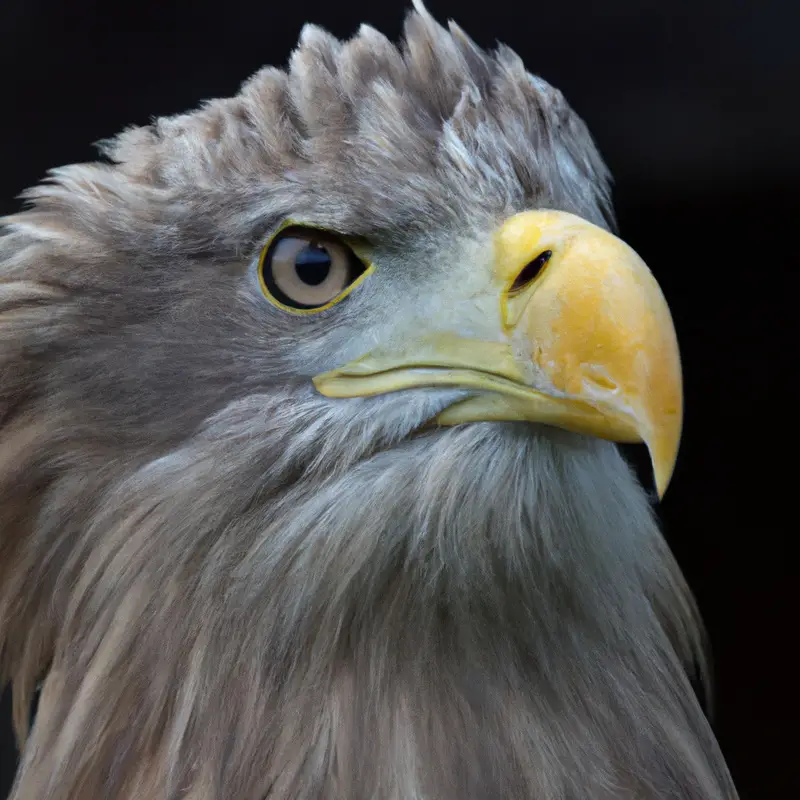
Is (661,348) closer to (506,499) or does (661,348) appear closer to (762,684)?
(506,499)

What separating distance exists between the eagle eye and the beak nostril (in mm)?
177

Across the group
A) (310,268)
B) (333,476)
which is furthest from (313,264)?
(333,476)

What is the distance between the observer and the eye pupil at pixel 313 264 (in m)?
1.01

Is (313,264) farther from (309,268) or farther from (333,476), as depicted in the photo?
(333,476)

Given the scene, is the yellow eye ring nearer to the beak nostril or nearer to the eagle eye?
the eagle eye

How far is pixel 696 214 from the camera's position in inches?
100

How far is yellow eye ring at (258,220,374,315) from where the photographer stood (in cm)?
101

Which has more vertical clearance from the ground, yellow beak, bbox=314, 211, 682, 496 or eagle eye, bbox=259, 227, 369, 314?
eagle eye, bbox=259, 227, 369, 314

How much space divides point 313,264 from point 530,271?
245mm

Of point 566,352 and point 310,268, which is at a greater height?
point 310,268

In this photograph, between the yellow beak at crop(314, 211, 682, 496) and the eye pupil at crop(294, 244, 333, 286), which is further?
the eye pupil at crop(294, 244, 333, 286)

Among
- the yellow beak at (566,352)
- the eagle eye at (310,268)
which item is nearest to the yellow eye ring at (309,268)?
the eagle eye at (310,268)

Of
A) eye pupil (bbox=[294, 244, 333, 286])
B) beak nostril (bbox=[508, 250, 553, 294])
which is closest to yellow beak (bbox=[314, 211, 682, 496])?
beak nostril (bbox=[508, 250, 553, 294])

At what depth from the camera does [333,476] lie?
3.17ft
